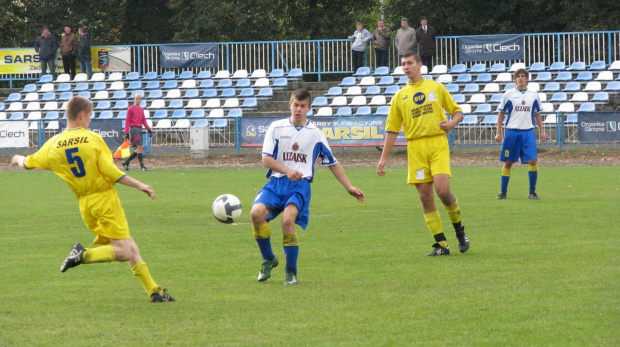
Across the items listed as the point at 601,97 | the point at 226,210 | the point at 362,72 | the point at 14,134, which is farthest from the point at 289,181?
the point at 362,72

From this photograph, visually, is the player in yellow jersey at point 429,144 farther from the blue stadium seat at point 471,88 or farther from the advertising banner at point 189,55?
the advertising banner at point 189,55

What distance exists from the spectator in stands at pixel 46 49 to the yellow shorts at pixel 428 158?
2743cm

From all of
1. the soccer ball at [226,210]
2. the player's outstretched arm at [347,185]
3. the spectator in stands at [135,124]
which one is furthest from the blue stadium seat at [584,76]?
the player's outstretched arm at [347,185]

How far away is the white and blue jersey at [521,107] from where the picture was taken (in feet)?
49.9

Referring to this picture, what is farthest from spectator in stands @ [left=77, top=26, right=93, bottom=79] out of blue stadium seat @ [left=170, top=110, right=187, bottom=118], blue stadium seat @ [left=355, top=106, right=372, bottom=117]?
blue stadium seat @ [left=355, top=106, right=372, bottom=117]

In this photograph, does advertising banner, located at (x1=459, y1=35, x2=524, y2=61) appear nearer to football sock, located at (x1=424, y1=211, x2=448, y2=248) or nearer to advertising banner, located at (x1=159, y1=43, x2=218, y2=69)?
advertising banner, located at (x1=159, y1=43, x2=218, y2=69)

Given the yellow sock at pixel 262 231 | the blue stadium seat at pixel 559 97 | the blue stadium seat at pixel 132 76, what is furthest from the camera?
the blue stadium seat at pixel 132 76

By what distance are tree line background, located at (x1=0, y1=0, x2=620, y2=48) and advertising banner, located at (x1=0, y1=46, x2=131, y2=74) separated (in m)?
5.63

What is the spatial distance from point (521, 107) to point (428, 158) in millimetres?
6107

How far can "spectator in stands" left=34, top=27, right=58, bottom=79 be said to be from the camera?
115 ft

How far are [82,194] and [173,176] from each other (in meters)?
15.5

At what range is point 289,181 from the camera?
8.01 metres

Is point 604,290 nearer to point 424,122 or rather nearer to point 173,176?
point 424,122

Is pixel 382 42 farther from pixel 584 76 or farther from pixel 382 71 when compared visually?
pixel 584 76
